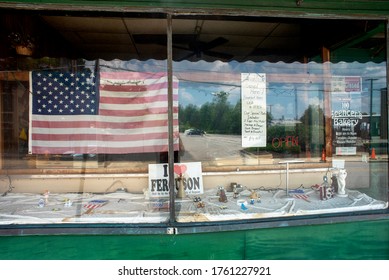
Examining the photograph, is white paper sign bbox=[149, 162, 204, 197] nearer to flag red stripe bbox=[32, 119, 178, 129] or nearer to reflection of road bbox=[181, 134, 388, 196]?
reflection of road bbox=[181, 134, 388, 196]

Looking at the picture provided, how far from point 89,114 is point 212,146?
4.95 ft

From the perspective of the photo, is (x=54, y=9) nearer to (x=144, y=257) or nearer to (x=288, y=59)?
(x=144, y=257)

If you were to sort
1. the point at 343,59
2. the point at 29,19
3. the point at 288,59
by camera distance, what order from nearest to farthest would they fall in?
the point at 29,19 < the point at 343,59 < the point at 288,59

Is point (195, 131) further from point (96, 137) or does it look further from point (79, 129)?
point (79, 129)

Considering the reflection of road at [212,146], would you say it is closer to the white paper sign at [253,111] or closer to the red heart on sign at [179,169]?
the white paper sign at [253,111]

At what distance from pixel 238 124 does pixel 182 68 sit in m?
1.00

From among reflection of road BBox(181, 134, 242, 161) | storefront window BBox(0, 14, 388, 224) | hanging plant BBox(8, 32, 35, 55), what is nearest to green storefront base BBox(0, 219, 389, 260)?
storefront window BBox(0, 14, 388, 224)

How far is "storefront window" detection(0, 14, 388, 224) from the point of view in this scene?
3271 mm

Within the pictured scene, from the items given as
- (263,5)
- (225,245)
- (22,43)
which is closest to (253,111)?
(263,5)

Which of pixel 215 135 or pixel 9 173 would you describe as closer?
pixel 9 173

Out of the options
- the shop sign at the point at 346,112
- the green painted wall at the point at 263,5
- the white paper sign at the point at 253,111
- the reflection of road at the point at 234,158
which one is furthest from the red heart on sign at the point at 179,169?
the shop sign at the point at 346,112

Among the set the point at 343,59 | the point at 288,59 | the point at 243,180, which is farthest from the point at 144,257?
the point at 288,59

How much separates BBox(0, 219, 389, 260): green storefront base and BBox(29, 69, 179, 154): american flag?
1079mm

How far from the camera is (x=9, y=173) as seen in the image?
151 inches
